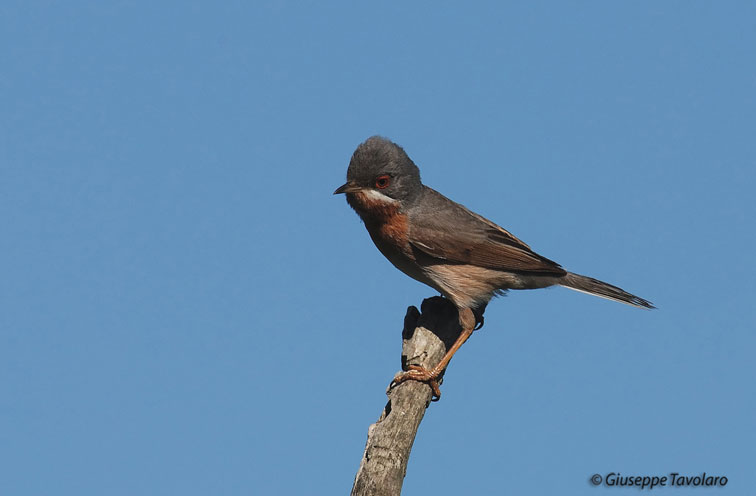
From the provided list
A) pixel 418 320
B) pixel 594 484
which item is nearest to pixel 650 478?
pixel 594 484

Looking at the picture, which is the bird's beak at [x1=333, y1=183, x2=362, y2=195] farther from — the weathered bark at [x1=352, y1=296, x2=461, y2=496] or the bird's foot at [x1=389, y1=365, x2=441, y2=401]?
the bird's foot at [x1=389, y1=365, x2=441, y2=401]

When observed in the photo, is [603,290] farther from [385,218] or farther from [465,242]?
[385,218]

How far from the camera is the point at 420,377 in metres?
8.28

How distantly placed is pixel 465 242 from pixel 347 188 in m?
1.75

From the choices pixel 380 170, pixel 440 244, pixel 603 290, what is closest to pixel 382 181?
pixel 380 170

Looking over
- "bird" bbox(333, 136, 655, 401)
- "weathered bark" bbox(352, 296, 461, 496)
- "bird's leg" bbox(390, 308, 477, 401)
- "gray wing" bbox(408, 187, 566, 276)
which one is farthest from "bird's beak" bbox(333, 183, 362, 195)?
"bird's leg" bbox(390, 308, 477, 401)

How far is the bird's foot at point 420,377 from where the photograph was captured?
8.29 meters

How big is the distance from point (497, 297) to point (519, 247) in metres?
0.73

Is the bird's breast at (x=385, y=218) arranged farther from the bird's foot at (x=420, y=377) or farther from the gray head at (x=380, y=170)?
the bird's foot at (x=420, y=377)

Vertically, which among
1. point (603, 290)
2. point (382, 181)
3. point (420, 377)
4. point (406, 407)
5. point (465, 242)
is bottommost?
point (406, 407)

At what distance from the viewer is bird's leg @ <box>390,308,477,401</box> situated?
8.30 metres

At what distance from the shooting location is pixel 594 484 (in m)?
8.56

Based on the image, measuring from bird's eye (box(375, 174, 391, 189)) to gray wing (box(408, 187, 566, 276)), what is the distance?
0.52 meters

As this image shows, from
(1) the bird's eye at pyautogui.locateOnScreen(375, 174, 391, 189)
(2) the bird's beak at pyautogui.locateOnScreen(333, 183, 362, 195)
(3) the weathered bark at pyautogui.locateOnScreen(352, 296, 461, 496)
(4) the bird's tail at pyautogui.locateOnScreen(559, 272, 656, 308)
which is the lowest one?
(3) the weathered bark at pyautogui.locateOnScreen(352, 296, 461, 496)
